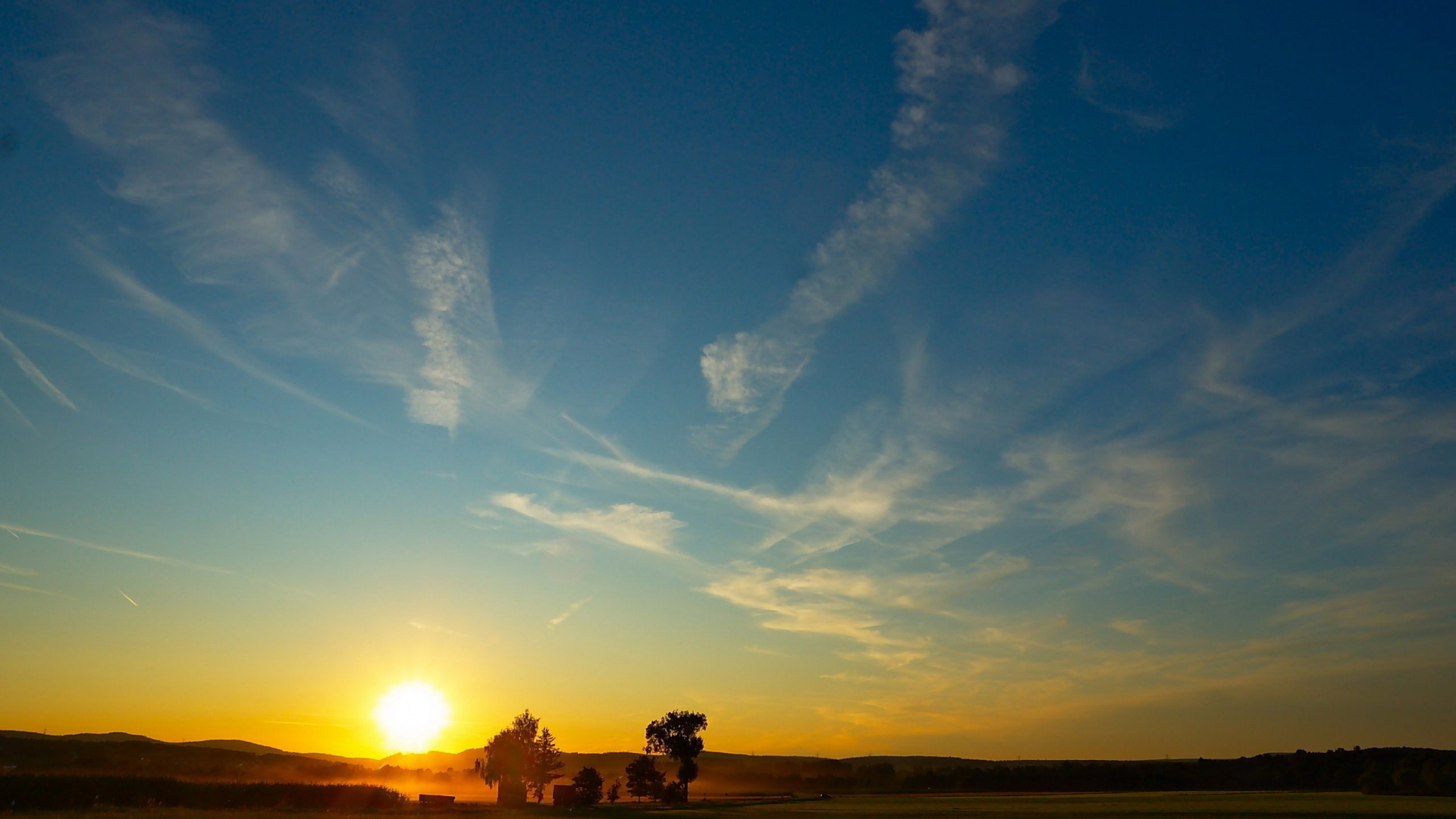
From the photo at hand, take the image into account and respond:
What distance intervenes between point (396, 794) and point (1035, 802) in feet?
246

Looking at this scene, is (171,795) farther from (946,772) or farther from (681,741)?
(946,772)

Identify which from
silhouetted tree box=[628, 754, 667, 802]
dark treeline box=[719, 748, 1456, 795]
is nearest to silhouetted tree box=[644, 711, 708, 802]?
silhouetted tree box=[628, 754, 667, 802]

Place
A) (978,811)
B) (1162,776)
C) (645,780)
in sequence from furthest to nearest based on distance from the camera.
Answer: (1162,776) < (645,780) < (978,811)

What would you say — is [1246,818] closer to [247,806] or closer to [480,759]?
[247,806]

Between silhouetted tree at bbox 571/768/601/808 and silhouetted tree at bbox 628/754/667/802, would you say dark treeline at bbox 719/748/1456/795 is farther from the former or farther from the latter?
silhouetted tree at bbox 571/768/601/808

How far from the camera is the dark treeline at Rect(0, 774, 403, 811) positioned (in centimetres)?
6756

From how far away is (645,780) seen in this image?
468 ft

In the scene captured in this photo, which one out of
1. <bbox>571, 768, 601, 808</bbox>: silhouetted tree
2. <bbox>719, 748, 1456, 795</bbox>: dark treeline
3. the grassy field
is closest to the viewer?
the grassy field

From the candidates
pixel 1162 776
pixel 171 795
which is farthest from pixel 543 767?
pixel 1162 776

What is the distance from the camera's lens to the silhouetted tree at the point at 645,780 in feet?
466

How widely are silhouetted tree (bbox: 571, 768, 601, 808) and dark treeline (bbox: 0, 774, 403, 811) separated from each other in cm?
3202

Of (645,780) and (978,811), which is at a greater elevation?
(978,811)

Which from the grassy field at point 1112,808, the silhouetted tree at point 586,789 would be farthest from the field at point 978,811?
the silhouetted tree at point 586,789

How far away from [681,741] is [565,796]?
1267 inches
